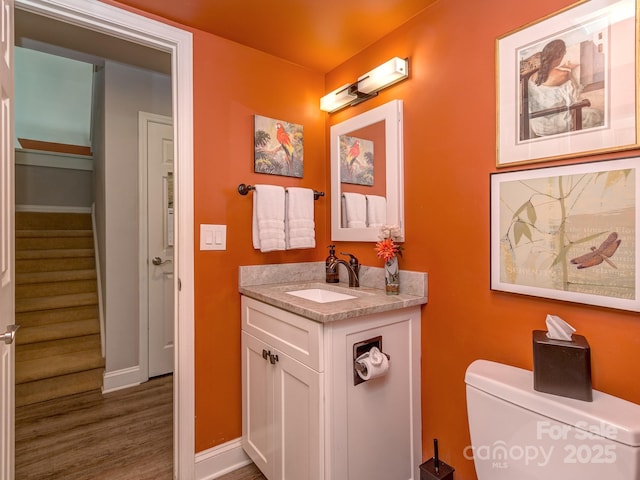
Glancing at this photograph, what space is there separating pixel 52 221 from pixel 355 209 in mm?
3811

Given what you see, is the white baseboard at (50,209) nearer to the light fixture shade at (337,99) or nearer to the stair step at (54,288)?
the stair step at (54,288)

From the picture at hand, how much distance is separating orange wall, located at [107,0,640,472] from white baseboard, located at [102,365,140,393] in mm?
1294

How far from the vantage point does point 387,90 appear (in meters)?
1.68

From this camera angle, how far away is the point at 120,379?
100 inches

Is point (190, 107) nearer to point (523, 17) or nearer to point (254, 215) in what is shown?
point (254, 215)

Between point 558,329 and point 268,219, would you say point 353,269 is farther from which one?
point 558,329

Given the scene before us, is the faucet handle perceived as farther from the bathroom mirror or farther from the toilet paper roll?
the toilet paper roll

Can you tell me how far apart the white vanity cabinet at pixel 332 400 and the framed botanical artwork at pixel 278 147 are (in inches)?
29.9

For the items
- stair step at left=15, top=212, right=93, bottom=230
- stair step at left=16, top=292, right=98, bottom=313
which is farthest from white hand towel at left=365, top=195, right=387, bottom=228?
stair step at left=15, top=212, right=93, bottom=230

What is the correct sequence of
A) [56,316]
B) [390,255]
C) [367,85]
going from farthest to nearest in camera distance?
[56,316] → [367,85] → [390,255]

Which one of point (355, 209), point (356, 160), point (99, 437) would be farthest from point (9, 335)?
point (356, 160)

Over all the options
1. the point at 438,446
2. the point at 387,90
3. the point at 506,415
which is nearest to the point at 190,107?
the point at 387,90

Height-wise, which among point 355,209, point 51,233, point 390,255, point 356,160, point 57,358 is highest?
point 356,160

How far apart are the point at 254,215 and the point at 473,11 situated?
1.32m
